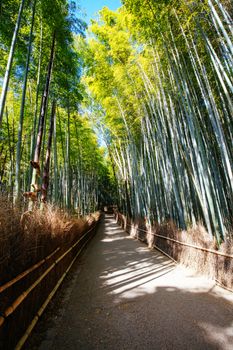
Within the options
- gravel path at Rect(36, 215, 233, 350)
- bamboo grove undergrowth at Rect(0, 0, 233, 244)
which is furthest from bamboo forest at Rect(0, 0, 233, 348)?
gravel path at Rect(36, 215, 233, 350)

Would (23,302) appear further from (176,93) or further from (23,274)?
(176,93)

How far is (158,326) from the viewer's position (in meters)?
2.00

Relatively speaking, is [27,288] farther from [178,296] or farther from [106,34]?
[106,34]

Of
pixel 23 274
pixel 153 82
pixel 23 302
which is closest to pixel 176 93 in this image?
pixel 153 82

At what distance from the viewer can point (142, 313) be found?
2.26 m

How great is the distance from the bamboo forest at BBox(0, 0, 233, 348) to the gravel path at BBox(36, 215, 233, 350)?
24.4 inches

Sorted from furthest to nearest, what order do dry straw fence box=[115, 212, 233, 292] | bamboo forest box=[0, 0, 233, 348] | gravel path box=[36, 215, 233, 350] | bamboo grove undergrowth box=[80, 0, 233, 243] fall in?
1. bamboo grove undergrowth box=[80, 0, 233, 243]
2. bamboo forest box=[0, 0, 233, 348]
3. dry straw fence box=[115, 212, 233, 292]
4. gravel path box=[36, 215, 233, 350]

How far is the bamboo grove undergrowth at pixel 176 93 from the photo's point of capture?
A: 352 cm

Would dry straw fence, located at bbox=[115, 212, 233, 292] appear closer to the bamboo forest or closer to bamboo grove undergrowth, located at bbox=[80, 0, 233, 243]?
the bamboo forest

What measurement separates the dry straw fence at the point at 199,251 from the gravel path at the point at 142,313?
0.59 ft

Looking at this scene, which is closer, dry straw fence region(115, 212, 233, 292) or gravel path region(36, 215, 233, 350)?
gravel path region(36, 215, 233, 350)

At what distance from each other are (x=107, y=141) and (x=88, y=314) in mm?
11766

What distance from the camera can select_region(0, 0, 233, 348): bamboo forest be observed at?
2.95 metres

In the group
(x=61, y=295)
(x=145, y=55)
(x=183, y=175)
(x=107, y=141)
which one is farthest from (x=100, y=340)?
(x=107, y=141)
